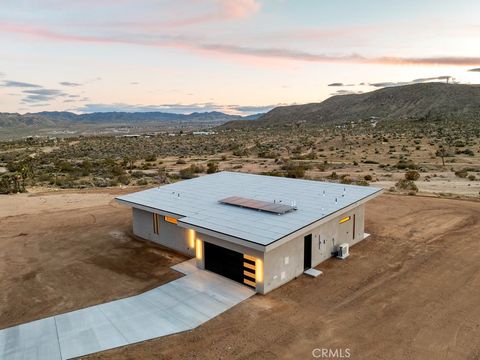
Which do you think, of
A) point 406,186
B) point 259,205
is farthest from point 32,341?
point 406,186

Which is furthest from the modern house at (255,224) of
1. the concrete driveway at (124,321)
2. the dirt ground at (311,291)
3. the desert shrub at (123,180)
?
the desert shrub at (123,180)

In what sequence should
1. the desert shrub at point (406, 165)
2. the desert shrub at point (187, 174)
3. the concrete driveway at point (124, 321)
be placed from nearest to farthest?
the concrete driveway at point (124, 321) → the desert shrub at point (187, 174) → the desert shrub at point (406, 165)

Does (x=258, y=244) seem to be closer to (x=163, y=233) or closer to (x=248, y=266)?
(x=248, y=266)

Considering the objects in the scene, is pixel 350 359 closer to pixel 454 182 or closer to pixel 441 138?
pixel 454 182

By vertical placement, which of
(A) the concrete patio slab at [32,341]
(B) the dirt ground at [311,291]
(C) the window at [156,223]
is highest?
(C) the window at [156,223]

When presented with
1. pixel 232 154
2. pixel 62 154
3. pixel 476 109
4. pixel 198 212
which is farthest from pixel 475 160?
pixel 476 109

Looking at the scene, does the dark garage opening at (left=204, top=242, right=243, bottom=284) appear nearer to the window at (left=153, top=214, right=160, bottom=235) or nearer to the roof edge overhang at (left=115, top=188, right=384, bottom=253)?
the roof edge overhang at (left=115, top=188, right=384, bottom=253)

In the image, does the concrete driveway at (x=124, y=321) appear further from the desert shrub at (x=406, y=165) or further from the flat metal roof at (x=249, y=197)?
the desert shrub at (x=406, y=165)
